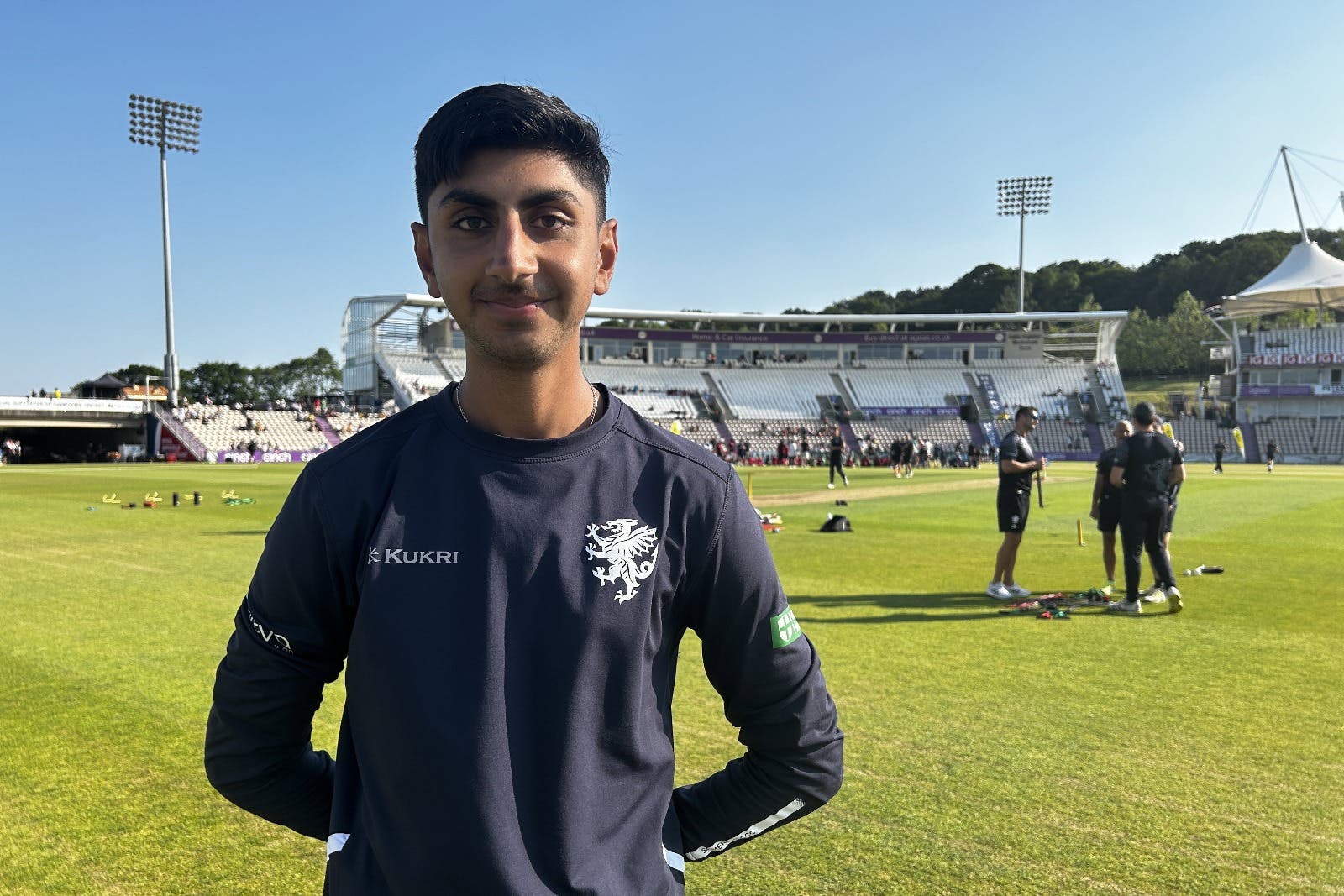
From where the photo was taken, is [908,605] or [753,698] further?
[908,605]

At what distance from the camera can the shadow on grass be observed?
9.45 metres

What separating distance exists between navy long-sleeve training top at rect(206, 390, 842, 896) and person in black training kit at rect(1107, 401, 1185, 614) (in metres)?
A: 9.23

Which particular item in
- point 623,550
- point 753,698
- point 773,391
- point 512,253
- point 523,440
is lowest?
point 753,698

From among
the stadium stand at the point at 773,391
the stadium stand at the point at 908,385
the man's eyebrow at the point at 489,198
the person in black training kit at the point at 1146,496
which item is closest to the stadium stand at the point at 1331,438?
the stadium stand at the point at 908,385

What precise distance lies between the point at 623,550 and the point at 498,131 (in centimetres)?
80

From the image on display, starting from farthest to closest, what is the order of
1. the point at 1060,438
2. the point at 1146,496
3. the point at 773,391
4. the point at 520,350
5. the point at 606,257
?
the point at 773,391 < the point at 1060,438 < the point at 1146,496 < the point at 606,257 < the point at 520,350

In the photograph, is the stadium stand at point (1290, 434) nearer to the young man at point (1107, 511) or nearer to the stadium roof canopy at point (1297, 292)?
the stadium roof canopy at point (1297, 292)

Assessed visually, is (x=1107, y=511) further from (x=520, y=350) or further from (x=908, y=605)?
(x=520, y=350)

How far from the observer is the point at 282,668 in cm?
171

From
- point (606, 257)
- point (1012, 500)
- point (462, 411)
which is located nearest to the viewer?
point (462, 411)

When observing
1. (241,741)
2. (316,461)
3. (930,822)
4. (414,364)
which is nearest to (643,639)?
(316,461)

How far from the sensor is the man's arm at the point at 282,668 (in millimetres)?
1666

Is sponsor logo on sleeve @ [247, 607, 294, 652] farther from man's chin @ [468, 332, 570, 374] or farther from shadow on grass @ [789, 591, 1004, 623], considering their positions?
shadow on grass @ [789, 591, 1004, 623]

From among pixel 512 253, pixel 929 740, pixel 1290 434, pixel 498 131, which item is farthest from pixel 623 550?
pixel 1290 434
